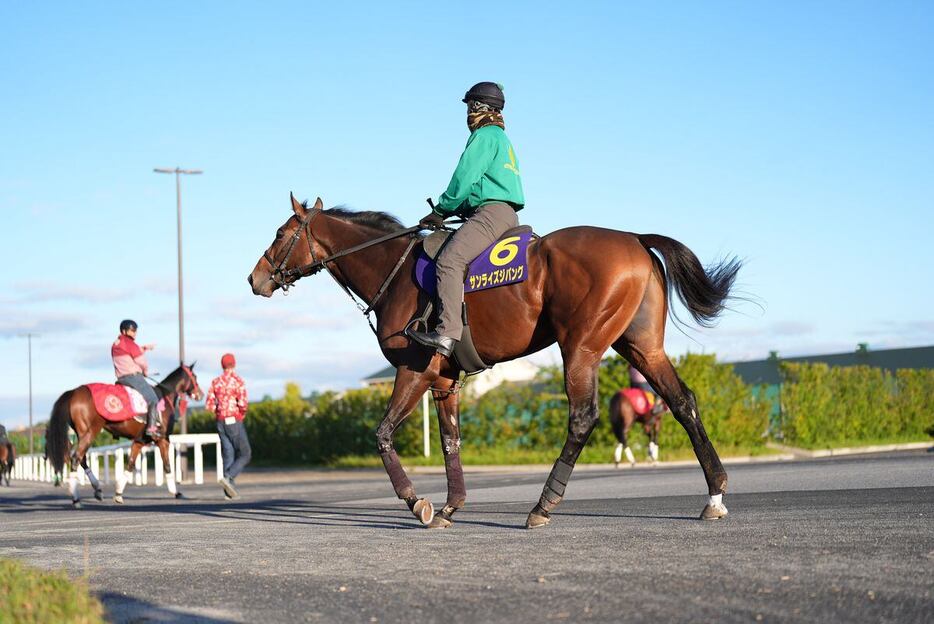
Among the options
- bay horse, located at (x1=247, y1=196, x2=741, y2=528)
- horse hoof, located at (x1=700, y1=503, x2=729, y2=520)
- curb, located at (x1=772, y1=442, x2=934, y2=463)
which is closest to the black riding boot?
bay horse, located at (x1=247, y1=196, x2=741, y2=528)

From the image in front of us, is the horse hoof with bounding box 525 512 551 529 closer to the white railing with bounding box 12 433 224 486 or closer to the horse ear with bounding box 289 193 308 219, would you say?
the horse ear with bounding box 289 193 308 219

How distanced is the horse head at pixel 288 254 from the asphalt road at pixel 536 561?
88.3 inches

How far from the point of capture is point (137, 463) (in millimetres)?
31641

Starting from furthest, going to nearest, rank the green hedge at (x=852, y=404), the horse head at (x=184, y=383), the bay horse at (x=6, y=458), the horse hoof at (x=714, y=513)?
the green hedge at (x=852, y=404), the bay horse at (x=6, y=458), the horse head at (x=184, y=383), the horse hoof at (x=714, y=513)

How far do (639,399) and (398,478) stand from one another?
1498 cm

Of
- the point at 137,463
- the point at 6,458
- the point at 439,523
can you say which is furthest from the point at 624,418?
the point at 6,458

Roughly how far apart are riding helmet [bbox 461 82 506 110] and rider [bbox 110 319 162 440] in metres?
10.1

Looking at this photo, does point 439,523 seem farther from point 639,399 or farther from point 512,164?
point 639,399

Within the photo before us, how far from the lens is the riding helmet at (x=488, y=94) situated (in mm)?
9156

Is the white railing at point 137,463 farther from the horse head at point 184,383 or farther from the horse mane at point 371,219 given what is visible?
the horse mane at point 371,219

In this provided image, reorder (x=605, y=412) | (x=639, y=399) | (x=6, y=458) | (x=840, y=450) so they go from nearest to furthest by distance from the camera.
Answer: (x=639, y=399) < (x=605, y=412) < (x=6, y=458) < (x=840, y=450)

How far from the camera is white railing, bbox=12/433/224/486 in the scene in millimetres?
20719

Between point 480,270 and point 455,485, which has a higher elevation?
point 480,270

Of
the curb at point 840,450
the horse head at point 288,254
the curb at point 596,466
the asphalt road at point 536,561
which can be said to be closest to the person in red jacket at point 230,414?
the asphalt road at point 536,561
